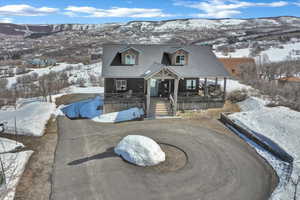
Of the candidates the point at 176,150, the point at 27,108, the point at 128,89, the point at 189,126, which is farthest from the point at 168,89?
the point at 27,108

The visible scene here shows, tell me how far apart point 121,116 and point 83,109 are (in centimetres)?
424

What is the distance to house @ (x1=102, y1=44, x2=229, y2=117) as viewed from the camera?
63.1ft

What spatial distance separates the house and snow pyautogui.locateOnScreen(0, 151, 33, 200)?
323 inches

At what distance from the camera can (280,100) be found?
70.7 feet

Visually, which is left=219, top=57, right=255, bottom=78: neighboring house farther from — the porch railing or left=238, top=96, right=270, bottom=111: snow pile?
the porch railing

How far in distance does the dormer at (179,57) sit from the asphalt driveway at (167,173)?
848 cm

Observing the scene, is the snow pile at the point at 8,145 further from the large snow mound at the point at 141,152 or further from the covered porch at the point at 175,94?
the covered porch at the point at 175,94

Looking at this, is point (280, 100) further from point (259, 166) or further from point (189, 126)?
point (259, 166)

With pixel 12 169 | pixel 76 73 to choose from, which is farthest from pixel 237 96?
pixel 76 73

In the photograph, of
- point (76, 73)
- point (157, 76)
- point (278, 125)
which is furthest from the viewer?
point (76, 73)

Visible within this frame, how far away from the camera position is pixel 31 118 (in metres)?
17.0

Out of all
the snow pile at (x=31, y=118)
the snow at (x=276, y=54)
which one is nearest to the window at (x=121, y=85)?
the snow pile at (x=31, y=118)

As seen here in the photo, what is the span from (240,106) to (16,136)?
19.0 metres

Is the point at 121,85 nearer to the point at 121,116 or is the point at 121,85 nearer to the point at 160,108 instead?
the point at 121,116
